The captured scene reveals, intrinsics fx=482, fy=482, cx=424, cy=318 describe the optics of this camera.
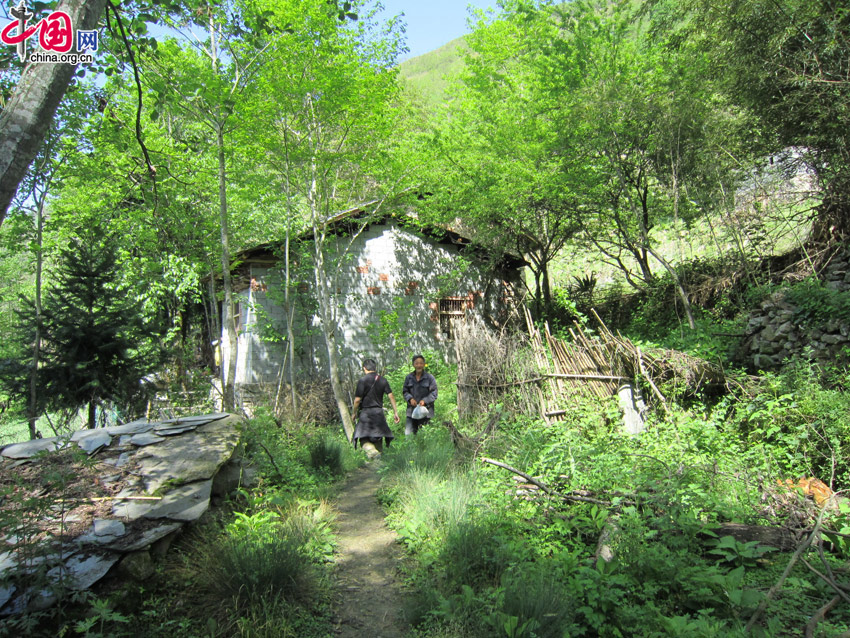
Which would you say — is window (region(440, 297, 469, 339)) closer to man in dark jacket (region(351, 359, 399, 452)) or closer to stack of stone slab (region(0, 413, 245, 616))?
man in dark jacket (region(351, 359, 399, 452))

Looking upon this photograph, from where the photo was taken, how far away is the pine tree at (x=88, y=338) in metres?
7.30

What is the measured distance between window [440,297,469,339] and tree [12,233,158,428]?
26.4 ft

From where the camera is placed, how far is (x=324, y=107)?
877cm

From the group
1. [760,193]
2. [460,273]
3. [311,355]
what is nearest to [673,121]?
[760,193]

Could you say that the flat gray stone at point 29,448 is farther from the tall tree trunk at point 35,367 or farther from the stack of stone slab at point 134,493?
the tall tree trunk at point 35,367

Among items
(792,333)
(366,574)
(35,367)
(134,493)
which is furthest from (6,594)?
(792,333)

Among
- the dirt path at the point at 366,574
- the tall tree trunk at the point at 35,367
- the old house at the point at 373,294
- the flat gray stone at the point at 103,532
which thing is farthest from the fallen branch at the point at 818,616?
the old house at the point at 373,294

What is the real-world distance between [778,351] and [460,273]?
26.6 ft

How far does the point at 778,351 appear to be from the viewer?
7.02 metres

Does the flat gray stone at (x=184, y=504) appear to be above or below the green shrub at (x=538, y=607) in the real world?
above

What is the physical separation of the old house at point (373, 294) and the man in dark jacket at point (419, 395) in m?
4.25

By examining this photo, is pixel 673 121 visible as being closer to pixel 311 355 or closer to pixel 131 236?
pixel 311 355

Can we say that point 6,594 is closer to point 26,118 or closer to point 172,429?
point 172,429
